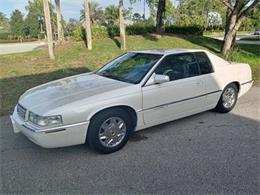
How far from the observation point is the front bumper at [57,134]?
10.4ft

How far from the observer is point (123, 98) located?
11.8ft

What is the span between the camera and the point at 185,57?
4.52 m

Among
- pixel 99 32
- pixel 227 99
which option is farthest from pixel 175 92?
pixel 99 32

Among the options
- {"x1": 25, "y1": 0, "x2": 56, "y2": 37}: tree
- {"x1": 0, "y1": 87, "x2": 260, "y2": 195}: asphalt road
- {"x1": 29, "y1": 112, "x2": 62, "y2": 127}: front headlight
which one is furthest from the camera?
{"x1": 25, "y1": 0, "x2": 56, "y2": 37}: tree

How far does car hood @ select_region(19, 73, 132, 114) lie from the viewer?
338 cm

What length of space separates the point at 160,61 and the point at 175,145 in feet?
4.46

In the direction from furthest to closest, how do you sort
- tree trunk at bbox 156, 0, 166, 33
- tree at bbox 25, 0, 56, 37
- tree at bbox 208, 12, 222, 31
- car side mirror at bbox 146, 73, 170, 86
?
1. tree at bbox 208, 12, 222, 31
2. tree at bbox 25, 0, 56, 37
3. tree trunk at bbox 156, 0, 166, 33
4. car side mirror at bbox 146, 73, 170, 86

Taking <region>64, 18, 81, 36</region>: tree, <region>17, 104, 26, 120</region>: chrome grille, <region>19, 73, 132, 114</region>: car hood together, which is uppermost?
<region>64, 18, 81, 36</region>: tree

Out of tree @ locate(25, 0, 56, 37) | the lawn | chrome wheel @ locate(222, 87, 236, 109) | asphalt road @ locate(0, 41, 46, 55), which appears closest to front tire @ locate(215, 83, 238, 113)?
chrome wheel @ locate(222, 87, 236, 109)

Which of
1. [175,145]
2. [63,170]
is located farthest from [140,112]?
[63,170]

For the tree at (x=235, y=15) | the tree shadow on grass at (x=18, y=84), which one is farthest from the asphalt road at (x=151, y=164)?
the tree at (x=235, y=15)

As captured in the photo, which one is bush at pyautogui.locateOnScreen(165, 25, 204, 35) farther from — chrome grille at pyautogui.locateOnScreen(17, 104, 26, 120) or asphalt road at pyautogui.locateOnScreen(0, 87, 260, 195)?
chrome grille at pyautogui.locateOnScreen(17, 104, 26, 120)

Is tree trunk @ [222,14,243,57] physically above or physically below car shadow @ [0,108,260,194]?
above

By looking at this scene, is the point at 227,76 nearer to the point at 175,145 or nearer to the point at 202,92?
the point at 202,92
